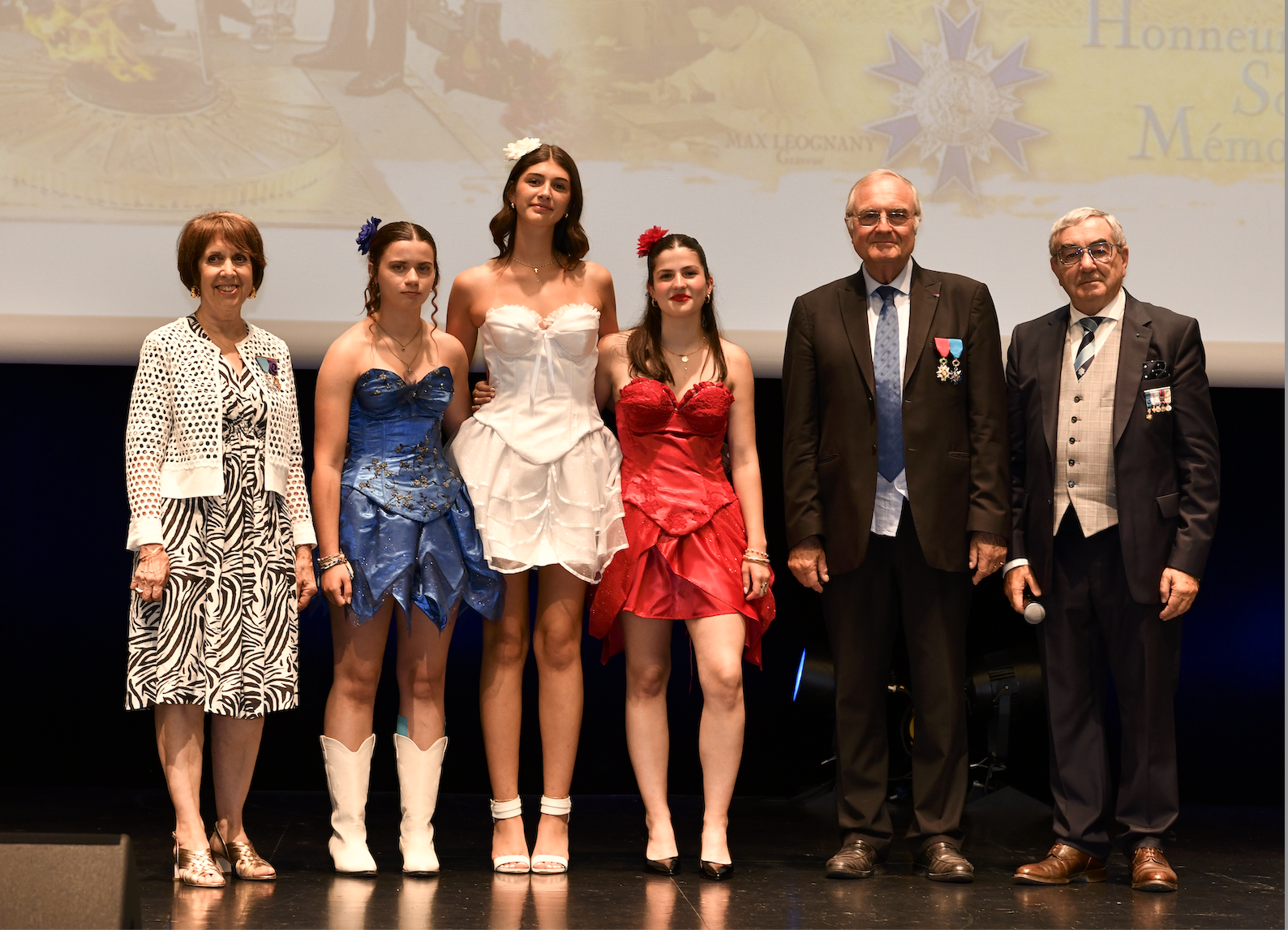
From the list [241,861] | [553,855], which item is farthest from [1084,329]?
[241,861]

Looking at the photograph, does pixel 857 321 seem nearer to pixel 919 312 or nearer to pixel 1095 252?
pixel 919 312

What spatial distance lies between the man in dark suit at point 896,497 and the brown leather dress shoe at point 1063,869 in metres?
0.14

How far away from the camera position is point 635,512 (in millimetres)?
3232

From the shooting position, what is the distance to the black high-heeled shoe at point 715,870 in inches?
124

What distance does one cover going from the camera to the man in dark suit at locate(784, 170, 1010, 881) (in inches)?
123

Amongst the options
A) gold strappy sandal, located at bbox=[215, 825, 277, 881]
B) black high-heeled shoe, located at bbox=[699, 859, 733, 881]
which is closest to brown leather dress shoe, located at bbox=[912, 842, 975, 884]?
black high-heeled shoe, located at bbox=[699, 859, 733, 881]

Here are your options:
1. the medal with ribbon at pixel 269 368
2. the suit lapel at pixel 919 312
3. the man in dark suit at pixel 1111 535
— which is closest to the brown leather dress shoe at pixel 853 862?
the man in dark suit at pixel 1111 535

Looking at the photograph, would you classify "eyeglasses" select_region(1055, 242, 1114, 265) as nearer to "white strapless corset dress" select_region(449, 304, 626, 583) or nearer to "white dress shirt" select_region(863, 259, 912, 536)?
"white dress shirt" select_region(863, 259, 912, 536)

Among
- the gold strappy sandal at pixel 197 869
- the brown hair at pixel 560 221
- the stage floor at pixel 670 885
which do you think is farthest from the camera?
the brown hair at pixel 560 221

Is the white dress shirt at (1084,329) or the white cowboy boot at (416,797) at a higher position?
the white dress shirt at (1084,329)

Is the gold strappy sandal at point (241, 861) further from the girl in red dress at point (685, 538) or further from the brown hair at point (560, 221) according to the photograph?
the brown hair at point (560, 221)

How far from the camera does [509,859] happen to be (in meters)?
3.17

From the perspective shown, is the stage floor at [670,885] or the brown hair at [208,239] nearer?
the stage floor at [670,885]

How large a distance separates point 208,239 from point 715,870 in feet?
6.11
